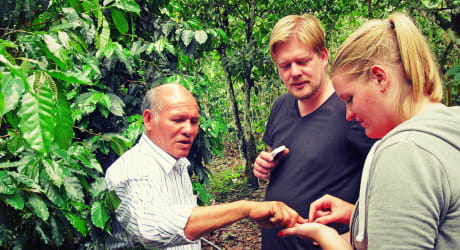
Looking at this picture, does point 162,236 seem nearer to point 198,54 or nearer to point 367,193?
point 367,193

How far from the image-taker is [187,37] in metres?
3.17

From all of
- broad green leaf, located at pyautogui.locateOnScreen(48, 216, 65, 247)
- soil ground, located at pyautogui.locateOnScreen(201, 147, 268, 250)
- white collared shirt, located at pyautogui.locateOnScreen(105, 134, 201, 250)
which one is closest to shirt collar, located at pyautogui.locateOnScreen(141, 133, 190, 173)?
white collared shirt, located at pyautogui.locateOnScreen(105, 134, 201, 250)

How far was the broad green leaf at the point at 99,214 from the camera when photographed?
1.73 meters

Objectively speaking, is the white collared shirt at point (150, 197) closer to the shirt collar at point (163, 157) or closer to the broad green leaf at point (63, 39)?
the shirt collar at point (163, 157)

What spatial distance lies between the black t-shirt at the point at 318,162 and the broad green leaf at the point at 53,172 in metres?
1.16

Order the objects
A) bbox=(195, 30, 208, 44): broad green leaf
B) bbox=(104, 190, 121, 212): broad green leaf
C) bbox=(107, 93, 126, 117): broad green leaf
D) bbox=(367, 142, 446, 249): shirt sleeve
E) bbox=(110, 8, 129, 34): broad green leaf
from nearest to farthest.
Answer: bbox=(367, 142, 446, 249): shirt sleeve < bbox=(104, 190, 121, 212): broad green leaf < bbox=(110, 8, 129, 34): broad green leaf < bbox=(107, 93, 126, 117): broad green leaf < bbox=(195, 30, 208, 44): broad green leaf

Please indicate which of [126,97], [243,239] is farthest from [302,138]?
[243,239]

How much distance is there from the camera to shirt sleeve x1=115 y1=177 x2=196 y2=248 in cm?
134

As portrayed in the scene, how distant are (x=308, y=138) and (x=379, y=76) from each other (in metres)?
0.78

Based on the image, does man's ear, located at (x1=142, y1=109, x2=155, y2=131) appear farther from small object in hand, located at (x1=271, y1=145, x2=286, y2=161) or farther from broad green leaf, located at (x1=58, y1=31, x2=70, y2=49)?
small object in hand, located at (x1=271, y1=145, x2=286, y2=161)

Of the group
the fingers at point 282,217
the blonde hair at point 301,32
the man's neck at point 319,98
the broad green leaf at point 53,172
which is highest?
the blonde hair at point 301,32

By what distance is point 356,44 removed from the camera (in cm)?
114

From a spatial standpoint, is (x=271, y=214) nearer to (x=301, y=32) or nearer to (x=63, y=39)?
(x=301, y=32)

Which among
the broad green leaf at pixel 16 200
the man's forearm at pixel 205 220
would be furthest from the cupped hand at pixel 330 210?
the broad green leaf at pixel 16 200
